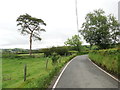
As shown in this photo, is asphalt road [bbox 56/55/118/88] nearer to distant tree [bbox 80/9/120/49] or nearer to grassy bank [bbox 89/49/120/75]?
grassy bank [bbox 89/49/120/75]

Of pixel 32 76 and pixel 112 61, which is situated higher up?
pixel 112 61

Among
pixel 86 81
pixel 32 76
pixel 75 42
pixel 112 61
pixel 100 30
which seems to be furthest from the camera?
pixel 75 42

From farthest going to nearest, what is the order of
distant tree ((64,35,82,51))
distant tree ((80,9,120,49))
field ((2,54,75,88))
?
distant tree ((64,35,82,51)) → distant tree ((80,9,120,49)) → field ((2,54,75,88))

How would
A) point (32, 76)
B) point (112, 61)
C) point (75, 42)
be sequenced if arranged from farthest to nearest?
point (75, 42) < point (32, 76) < point (112, 61)

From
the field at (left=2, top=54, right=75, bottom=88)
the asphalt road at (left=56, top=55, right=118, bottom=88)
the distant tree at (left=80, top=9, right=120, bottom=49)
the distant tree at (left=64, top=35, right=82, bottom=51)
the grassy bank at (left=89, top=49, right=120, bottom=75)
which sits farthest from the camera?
the distant tree at (left=64, top=35, right=82, bottom=51)

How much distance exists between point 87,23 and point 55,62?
21.1m

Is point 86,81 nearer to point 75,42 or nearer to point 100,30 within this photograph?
point 100,30

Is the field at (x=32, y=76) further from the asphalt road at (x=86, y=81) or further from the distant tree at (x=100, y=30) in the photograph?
the distant tree at (x=100, y=30)

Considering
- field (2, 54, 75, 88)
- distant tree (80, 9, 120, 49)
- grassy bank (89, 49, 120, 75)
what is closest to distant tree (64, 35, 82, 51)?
distant tree (80, 9, 120, 49)

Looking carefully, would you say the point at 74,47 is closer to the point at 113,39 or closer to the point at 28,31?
the point at 28,31

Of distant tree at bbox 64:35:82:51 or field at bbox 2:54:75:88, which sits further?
distant tree at bbox 64:35:82:51

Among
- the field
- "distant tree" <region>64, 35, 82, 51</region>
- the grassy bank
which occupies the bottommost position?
the field

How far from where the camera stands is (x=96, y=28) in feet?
127

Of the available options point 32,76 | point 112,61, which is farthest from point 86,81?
point 32,76
